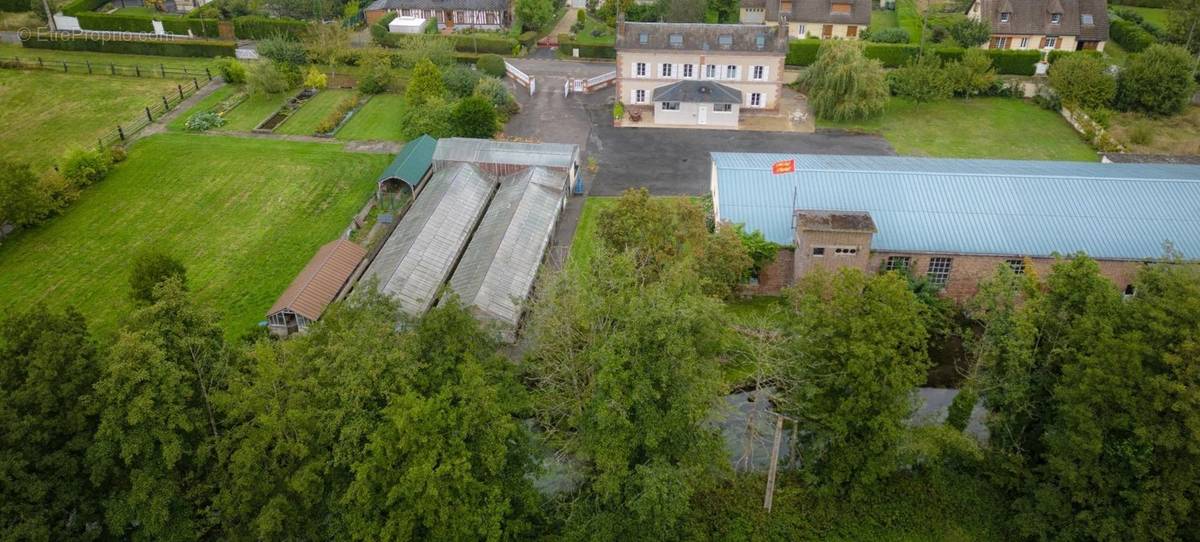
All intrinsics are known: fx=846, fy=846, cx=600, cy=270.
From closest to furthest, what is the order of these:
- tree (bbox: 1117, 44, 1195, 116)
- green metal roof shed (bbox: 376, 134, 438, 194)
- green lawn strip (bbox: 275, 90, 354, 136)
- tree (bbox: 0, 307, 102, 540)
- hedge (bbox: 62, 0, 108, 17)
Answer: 1. tree (bbox: 0, 307, 102, 540)
2. green metal roof shed (bbox: 376, 134, 438, 194)
3. green lawn strip (bbox: 275, 90, 354, 136)
4. tree (bbox: 1117, 44, 1195, 116)
5. hedge (bbox: 62, 0, 108, 17)

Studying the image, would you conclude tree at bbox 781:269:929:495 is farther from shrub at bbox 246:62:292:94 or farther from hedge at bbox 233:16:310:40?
hedge at bbox 233:16:310:40

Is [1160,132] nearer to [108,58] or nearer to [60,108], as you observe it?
[60,108]

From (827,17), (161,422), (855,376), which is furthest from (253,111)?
(855,376)

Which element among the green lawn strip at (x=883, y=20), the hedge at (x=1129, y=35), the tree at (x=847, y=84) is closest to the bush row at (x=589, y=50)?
the tree at (x=847, y=84)

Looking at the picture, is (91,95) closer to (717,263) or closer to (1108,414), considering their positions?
(717,263)

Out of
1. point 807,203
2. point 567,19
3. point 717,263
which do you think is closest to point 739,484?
point 717,263

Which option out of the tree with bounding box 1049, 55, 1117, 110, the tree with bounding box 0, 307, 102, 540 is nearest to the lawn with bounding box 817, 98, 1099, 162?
the tree with bounding box 1049, 55, 1117, 110
